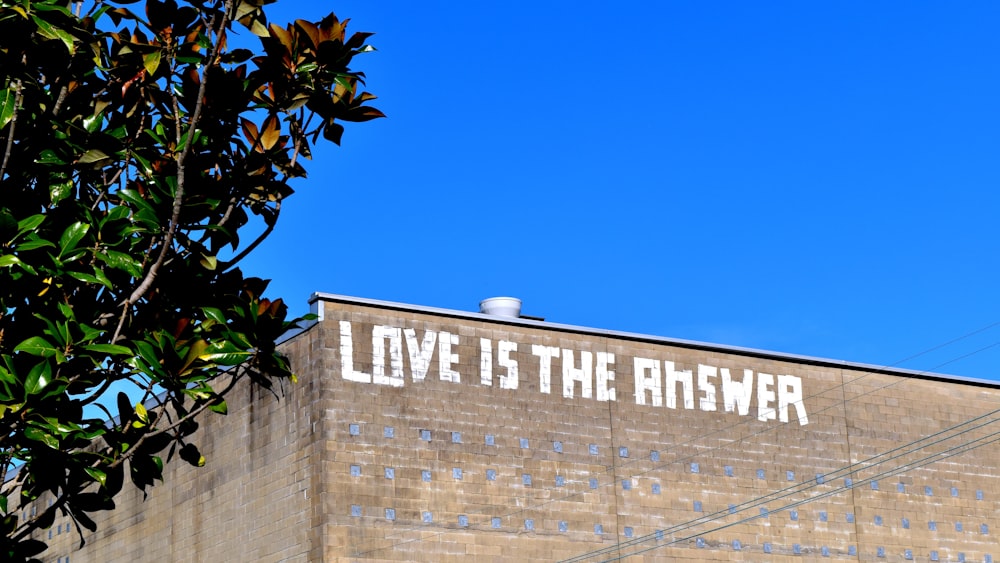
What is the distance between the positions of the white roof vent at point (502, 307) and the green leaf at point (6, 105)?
3165 cm

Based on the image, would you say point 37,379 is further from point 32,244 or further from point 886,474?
point 886,474

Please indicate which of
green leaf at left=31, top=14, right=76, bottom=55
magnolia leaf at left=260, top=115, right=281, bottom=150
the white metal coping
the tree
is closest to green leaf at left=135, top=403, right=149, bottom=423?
the tree

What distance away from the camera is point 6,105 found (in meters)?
9.28

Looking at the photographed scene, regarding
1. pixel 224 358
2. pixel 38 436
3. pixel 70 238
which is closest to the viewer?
pixel 38 436

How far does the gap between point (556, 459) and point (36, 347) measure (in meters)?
30.2

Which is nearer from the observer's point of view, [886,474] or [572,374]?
[572,374]

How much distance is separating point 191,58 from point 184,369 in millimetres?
2202

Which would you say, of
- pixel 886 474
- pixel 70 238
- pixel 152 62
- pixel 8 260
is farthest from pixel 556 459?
pixel 8 260

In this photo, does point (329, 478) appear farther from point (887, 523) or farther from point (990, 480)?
point (990, 480)

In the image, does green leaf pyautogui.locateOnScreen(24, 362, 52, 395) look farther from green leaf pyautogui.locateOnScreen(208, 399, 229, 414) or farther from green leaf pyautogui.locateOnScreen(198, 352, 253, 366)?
green leaf pyautogui.locateOnScreen(208, 399, 229, 414)

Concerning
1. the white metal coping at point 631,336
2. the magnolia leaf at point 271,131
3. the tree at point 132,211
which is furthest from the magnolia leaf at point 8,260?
the white metal coping at point 631,336

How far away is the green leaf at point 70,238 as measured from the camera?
9.52 meters

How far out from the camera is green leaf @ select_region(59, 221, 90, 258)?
9523mm

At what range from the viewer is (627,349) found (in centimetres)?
4097
